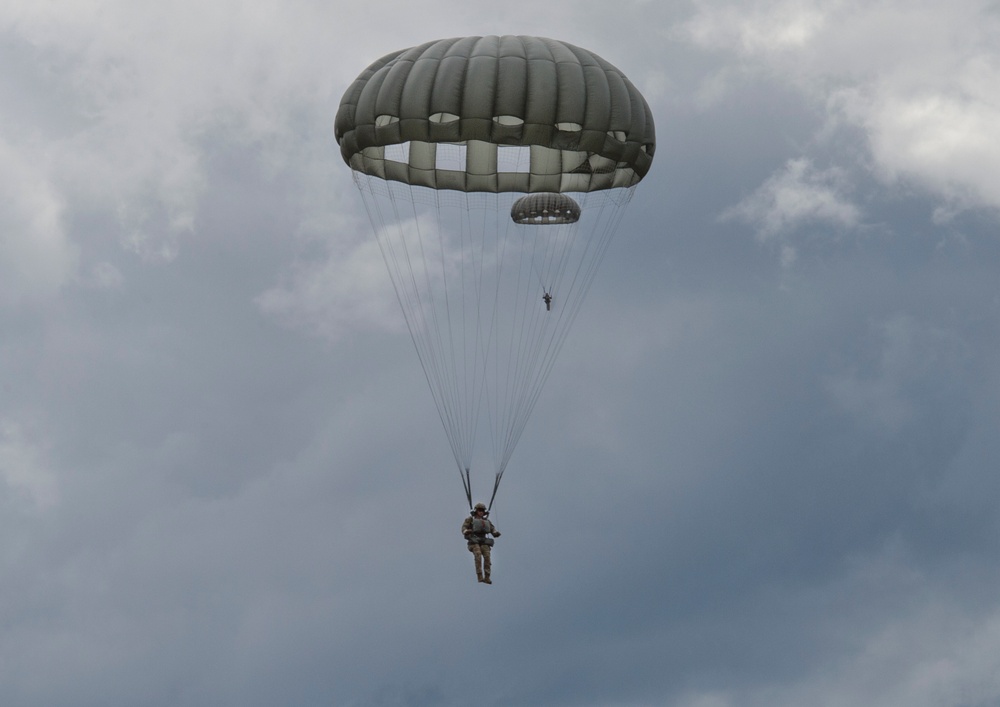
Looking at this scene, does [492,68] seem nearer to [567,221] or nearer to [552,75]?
[552,75]

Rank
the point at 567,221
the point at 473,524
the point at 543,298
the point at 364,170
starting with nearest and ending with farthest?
the point at 473,524
the point at 364,170
the point at 543,298
the point at 567,221

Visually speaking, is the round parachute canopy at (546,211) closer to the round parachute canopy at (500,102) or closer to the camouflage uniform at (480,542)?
the round parachute canopy at (500,102)

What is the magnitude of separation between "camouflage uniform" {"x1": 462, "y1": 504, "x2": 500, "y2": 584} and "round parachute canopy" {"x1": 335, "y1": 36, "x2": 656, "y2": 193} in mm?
9402

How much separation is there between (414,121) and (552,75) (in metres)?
3.62

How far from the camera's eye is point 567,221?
171 feet

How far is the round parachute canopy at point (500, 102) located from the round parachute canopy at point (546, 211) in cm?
927

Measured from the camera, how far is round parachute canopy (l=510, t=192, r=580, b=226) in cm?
5172

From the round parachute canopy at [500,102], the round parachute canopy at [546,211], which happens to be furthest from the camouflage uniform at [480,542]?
the round parachute canopy at [546,211]

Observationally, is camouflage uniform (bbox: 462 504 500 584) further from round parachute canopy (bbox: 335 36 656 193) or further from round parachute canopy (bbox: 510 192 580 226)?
round parachute canopy (bbox: 510 192 580 226)

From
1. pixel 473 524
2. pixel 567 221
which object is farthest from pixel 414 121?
pixel 567 221

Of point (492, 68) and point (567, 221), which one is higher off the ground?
point (567, 221)

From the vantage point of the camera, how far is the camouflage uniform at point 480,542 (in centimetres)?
3897

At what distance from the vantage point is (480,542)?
38938mm

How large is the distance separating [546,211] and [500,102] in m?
12.8
